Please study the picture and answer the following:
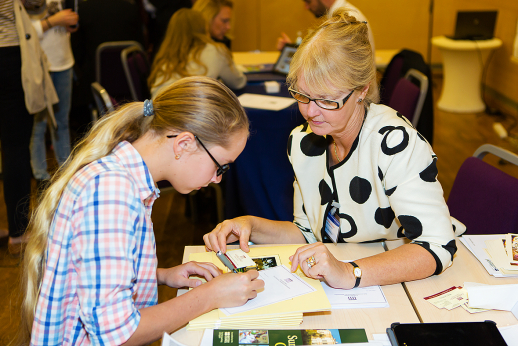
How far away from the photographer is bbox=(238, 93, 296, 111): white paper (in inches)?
112

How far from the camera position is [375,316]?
3.81 feet

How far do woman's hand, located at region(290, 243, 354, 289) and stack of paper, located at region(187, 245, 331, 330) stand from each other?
0.12ft

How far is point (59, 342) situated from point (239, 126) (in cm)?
68

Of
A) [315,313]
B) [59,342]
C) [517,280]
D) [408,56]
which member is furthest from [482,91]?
[59,342]

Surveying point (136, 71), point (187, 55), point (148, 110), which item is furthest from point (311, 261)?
point (136, 71)

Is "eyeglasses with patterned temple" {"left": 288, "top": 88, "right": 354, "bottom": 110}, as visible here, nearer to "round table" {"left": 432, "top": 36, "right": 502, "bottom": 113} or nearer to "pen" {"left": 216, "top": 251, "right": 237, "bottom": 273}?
"pen" {"left": 216, "top": 251, "right": 237, "bottom": 273}

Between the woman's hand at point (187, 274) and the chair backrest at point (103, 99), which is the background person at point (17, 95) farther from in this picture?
the woman's hand at point (187, 274)

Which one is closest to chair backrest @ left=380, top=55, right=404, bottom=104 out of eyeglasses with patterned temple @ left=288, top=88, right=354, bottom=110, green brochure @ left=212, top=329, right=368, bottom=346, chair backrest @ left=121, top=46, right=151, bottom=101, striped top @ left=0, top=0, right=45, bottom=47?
chair backrest @ left=121, top=46, right=151, bottom=101

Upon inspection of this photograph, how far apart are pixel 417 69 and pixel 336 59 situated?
1.78m

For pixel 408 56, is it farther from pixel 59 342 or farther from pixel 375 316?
pixel 59 342

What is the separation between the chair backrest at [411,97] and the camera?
2457mm

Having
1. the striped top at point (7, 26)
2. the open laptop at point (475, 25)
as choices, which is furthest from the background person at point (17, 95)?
the open laptop at point (475, 25)

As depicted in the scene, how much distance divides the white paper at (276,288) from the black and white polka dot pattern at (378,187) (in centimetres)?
34

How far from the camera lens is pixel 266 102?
2.95m
